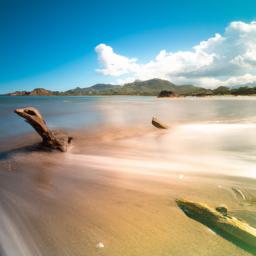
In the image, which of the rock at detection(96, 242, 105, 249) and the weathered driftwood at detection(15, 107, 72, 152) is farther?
the weathered driftwood at detection(15, 107, 72, 152)

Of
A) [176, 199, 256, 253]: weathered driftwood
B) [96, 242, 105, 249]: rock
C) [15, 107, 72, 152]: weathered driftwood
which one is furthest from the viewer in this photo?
[15, 107, 72, 152]: weathered driftwood

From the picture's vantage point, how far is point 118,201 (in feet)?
15.8

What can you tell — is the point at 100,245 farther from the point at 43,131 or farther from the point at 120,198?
the point at 43,131

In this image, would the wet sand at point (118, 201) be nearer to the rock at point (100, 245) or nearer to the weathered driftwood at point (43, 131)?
the rock at point (100, 245)

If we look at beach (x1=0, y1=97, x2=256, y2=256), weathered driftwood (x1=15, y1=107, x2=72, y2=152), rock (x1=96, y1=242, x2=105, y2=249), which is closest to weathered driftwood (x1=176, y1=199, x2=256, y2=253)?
beach (x1=0, y1=97, x2=256, y2=256)

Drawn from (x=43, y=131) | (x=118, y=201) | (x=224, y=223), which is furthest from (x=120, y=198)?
(x=43, y=131)

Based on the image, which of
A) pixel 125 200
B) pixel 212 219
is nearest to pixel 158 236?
pixel 212 219

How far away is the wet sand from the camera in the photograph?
3352 mm

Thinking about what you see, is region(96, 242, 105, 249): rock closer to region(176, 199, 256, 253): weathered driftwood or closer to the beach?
the beach

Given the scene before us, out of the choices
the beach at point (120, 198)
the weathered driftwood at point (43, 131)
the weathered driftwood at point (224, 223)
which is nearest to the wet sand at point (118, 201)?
the beach at point (120, 198)

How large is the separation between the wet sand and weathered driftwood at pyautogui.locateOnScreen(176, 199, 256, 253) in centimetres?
14

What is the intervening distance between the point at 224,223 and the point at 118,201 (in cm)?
230

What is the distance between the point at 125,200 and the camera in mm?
4852

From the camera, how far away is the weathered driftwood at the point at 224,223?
125 inches
